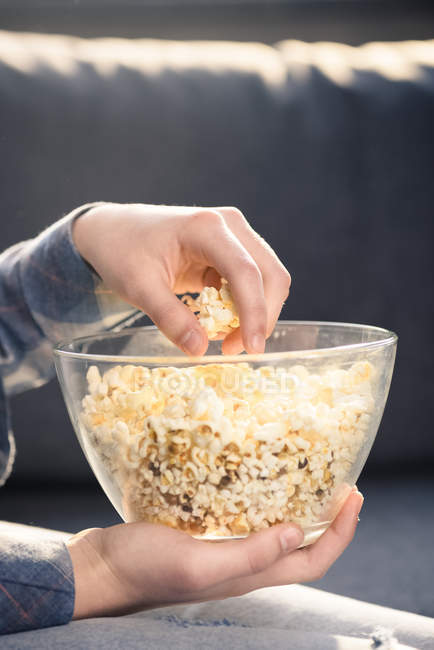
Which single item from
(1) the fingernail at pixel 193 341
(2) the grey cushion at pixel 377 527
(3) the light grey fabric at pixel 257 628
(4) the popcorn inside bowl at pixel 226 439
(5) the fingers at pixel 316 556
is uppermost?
(1) the fingernail at pixel 193 341

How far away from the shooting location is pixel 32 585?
1.87ft

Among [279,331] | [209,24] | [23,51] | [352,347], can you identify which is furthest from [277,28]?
[352,347]

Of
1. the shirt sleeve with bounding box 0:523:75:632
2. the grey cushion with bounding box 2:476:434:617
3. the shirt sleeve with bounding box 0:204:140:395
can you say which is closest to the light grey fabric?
the shirt sleeve with bounding box 0:523:75:632

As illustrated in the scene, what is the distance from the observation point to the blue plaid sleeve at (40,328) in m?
0.57

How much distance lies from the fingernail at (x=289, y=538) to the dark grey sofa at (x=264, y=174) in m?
0.69

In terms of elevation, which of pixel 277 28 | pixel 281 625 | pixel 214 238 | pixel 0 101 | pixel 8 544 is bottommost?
pixel 281 625

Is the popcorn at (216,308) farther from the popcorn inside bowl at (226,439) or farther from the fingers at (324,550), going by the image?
the fingers at (324,550)

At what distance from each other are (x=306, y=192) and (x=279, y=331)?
21.7 inches

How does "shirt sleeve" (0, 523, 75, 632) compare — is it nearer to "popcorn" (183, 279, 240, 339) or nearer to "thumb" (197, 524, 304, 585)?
"thumb" (197, 524, 304, 585)

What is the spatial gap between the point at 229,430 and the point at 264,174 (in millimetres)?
801

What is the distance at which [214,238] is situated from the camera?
578mm

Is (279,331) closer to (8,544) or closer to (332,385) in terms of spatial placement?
(332,385)

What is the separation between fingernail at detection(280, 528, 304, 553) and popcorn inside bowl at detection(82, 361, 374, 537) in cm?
1

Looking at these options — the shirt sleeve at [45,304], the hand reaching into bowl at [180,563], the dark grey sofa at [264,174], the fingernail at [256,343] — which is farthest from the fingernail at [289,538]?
the dark grey sofa at [264,174]
